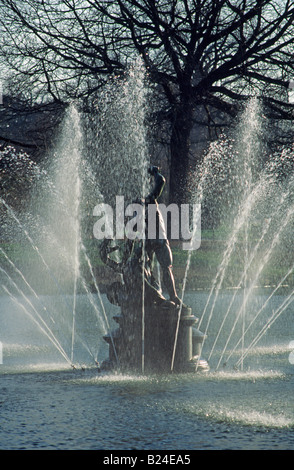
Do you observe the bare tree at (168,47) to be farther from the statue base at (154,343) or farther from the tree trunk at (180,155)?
the statue base at (154,343)

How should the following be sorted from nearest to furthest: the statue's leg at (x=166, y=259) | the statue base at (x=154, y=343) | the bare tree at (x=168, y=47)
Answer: the statue base at (x=154, y=343) < the statue's leg at (x=166, y=259) < the bare tree at (x=168, y=47)

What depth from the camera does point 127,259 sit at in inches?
279

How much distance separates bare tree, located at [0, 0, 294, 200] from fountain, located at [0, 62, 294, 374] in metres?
0.82

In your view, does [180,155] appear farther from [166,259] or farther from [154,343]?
[154,343]

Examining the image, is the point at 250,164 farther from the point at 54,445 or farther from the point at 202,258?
the point at 54,445

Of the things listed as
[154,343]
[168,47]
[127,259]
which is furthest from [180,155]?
[154,343]

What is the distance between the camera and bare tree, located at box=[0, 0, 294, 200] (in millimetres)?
17516

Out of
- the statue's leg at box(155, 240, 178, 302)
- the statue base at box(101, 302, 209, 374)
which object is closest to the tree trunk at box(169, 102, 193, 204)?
the statue's leg at box(155, 240, 178, 302)

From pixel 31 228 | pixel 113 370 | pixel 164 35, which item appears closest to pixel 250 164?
pixel 164 35

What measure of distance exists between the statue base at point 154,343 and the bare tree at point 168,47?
10996mm

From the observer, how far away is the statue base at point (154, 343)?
672 cm

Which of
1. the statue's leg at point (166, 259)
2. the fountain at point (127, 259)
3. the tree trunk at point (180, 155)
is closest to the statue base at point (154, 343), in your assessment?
the fountain at point (127, 259)

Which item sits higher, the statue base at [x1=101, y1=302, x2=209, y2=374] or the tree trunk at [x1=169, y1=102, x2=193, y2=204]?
the tree trunk at [x1=169, y1=102, x2=193, y2=204]

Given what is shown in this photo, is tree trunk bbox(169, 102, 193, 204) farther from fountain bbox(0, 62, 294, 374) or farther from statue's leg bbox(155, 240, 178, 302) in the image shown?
statue's leg bbox(155, 240, 178, 302)
